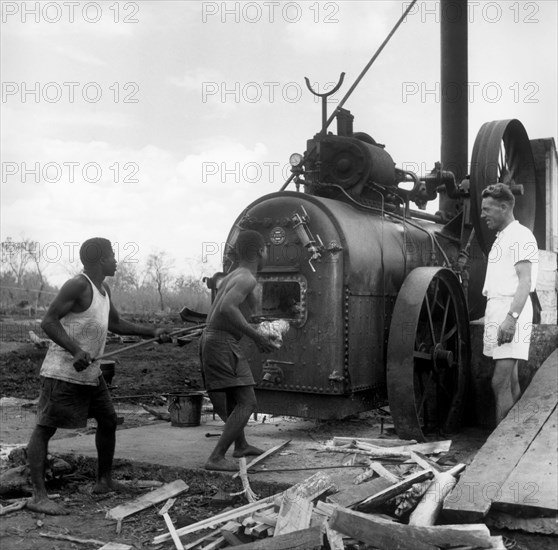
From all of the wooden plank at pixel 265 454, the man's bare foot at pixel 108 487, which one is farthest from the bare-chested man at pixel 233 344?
the man's bare foot at pixel 108 487

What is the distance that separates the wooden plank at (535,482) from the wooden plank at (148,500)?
6.94 feet

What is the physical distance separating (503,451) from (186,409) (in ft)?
10.6

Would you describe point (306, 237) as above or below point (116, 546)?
above

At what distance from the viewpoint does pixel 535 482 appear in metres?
4.29

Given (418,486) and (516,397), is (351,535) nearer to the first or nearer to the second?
(418,486)

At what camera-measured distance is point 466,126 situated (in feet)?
39.3

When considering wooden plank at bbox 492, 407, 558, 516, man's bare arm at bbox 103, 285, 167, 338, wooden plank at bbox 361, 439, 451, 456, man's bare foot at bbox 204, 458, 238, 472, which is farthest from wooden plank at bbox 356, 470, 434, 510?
man's bare arm at bbox 103, 285, 167, 338

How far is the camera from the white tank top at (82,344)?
16.0 ft

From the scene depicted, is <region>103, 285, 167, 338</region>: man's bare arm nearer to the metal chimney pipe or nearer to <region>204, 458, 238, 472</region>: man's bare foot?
<region>204, 458, 238, 472</region>: man's bare foot

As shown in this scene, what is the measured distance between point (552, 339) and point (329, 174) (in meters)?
2.66

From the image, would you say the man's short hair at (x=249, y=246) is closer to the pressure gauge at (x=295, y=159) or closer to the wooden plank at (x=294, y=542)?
the pressure gauge at (x=295, y=159)

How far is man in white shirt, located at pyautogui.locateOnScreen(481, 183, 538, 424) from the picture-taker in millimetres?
5543

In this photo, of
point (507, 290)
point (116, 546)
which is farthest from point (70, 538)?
point (507, 290)

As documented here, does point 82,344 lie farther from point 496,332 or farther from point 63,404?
point 496,332
